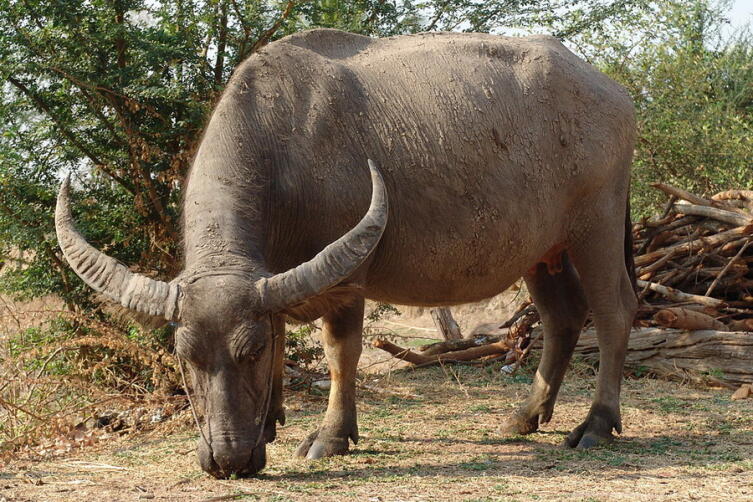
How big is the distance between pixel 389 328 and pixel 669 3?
7.37 m

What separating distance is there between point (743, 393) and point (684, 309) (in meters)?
1.30

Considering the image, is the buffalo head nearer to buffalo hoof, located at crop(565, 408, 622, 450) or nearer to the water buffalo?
the water buffalo

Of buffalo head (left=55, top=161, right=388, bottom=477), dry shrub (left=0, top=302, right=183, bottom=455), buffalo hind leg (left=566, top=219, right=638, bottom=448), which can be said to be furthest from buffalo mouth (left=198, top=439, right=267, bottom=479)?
buffalo hind leg (left=566, top=219, right=638, bottom=448)

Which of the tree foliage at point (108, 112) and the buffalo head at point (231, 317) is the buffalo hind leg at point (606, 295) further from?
the tree foliage at point (108, 112)

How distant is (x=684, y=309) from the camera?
30.8ft

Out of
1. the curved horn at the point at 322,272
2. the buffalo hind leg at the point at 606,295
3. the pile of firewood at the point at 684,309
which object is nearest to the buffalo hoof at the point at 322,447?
the curved horn at the point at 322,272

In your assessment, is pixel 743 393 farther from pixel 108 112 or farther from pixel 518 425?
pixel 108 112

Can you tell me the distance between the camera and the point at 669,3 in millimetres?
13781

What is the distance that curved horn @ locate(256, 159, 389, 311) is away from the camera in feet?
15.4

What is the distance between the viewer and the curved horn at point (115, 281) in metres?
4.68

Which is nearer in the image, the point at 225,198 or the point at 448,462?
the point at 225,198

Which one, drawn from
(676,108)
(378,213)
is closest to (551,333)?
(378,213)

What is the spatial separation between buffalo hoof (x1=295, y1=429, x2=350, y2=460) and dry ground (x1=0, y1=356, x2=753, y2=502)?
0.09 metres

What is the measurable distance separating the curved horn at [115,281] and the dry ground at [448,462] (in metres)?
1.03
